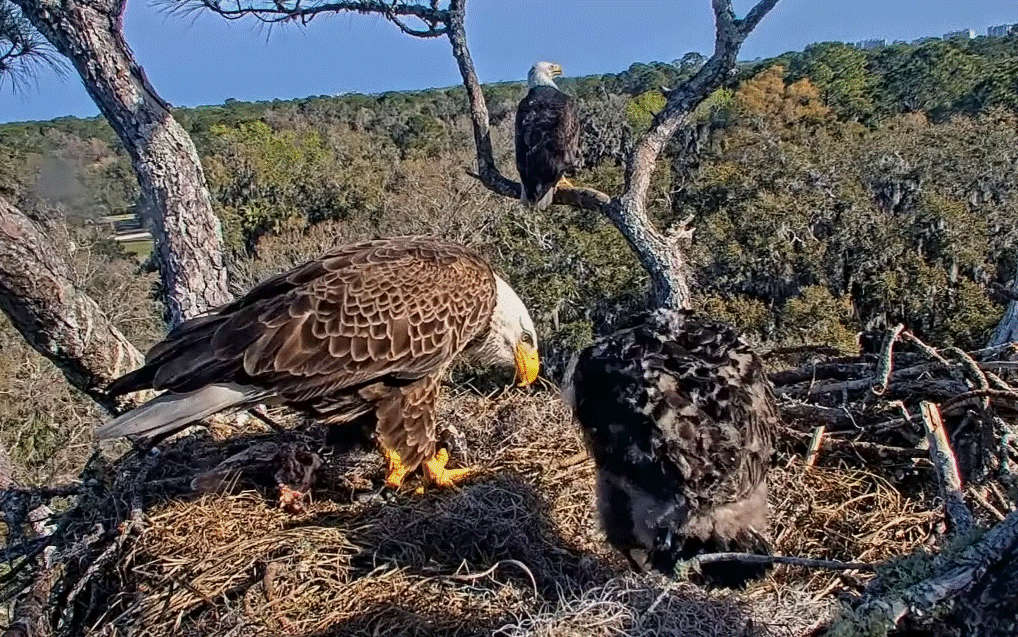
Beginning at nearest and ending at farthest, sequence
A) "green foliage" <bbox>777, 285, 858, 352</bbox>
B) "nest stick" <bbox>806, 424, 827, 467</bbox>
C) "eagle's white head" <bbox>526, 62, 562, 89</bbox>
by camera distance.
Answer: "nest stick" <bbox>806, 424, 827, 467</bbox>
"eagle's white head" <bbox>526, 62, 562, 89</bbox>
"green foliage" <bbox>777, 285, 858, 352</bbox>

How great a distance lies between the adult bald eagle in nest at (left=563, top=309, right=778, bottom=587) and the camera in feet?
9.03

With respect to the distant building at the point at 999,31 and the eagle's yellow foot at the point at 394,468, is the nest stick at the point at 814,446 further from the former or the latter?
the distant building at the point at 999,31

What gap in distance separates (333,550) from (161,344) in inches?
45.1

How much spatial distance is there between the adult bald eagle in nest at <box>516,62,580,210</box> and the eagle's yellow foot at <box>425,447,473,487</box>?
488cm

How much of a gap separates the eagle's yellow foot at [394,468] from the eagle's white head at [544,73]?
24.6 ft

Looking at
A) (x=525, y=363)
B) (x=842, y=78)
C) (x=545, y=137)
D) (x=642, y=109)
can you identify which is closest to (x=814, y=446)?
(x=525, y=363)

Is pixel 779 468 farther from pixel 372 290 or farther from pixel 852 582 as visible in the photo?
pixel 372 290

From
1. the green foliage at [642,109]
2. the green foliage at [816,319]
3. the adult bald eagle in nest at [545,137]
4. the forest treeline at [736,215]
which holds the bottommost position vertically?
the green foliage at [816,319]

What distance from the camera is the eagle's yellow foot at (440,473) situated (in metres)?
3.56

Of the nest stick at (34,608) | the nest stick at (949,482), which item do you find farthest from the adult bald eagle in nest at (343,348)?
the nest stick at (949,482)

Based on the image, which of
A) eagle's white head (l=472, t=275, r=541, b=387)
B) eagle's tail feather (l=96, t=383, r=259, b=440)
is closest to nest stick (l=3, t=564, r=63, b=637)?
eagle's tail feather (l=96, t=383, r=259, b=440)

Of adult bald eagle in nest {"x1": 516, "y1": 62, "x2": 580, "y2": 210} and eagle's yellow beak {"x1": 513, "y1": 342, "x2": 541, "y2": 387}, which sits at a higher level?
adult bald eagle in nest {"x1": 516, "y1": 62, "x2": 580, "y2": 210}

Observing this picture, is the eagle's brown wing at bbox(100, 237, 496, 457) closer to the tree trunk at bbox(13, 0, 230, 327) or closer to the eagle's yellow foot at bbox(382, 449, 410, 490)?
the eagle's yellow foot at bbox(382, 449, 410, 490)

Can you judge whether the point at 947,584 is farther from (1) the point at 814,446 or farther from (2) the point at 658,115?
(2) the point at 658,115
